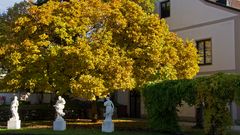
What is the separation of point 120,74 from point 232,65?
7986 mm

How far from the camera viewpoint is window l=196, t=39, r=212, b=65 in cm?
2853

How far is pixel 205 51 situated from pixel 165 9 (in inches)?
198

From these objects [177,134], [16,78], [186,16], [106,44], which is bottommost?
[177,134]

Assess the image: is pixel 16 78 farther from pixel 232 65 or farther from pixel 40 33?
pixel 232 65

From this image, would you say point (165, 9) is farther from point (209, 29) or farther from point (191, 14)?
point (209, 29)

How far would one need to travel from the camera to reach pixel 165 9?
106ft

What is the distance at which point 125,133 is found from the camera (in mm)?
20391

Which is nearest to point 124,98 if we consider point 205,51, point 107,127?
point 205,51

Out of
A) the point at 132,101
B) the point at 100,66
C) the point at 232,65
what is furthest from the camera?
the point at 132,101

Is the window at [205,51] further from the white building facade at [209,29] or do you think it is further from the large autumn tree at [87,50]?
the large autumn tree at [87,50]

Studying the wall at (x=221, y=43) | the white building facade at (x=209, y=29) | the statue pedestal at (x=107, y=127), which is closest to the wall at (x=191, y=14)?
the white building facade at (x=209, y=29)

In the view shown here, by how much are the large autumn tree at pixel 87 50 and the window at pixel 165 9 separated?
8.24m

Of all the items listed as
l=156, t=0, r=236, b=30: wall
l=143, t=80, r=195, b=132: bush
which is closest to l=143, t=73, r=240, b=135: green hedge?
l=143, t=80, r=195, b=132: bush

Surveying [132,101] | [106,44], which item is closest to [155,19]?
[106,44]
